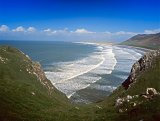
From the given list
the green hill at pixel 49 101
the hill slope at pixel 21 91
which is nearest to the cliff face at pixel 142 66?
the green hill at pixel 49 101

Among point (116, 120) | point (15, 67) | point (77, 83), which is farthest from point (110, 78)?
point (116, 120)

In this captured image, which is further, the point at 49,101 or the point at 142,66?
the point at 142,66

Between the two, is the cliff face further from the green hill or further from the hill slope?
the hill slope

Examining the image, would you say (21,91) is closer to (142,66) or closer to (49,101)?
(49,101)

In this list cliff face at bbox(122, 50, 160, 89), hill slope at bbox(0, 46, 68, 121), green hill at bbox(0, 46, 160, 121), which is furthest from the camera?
cliff face at bbox(122, 50, 160, 89)

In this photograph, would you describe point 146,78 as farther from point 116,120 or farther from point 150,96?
point 116,120

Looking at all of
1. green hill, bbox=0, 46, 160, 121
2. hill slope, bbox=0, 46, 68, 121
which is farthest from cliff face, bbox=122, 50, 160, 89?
hill slope, bbox=0, 46, 68, 121

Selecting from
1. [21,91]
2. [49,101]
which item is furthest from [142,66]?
[21,91]

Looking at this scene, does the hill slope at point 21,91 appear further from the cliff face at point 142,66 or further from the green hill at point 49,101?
the cliff face at point 142,66
